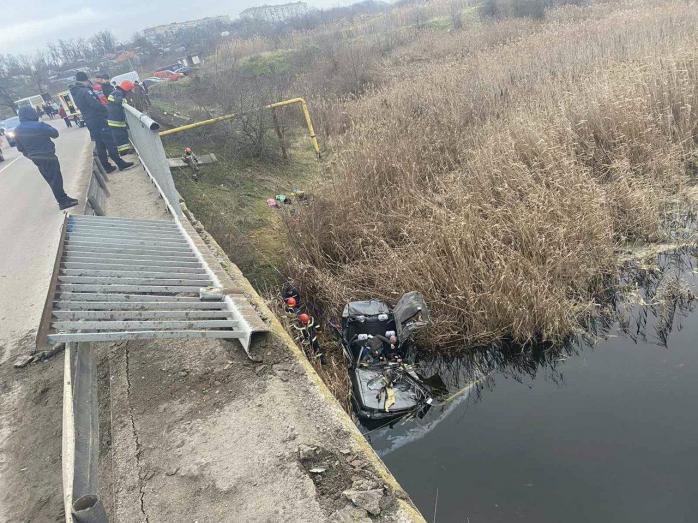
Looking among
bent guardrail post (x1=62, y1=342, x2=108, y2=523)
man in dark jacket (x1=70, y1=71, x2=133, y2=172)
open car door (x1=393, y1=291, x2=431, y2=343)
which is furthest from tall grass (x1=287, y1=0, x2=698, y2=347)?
man in dark jacket (x1=70, y1=71, x2=133, y2=172)

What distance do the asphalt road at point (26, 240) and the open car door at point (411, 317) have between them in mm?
3330

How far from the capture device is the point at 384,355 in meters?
4.07

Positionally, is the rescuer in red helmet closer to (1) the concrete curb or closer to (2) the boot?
(1) the concrete curb

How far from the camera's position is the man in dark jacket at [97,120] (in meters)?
8.15

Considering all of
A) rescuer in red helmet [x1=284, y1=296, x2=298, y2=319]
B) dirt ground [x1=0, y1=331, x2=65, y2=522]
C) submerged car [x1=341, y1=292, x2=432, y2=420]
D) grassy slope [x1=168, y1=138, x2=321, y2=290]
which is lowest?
submerged car [x1=341, y1=292, x2=432, y2=420]

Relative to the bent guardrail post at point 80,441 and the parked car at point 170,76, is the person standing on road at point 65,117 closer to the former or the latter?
the parked car at point 170,76

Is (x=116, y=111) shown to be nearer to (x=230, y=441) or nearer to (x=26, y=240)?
(x=26, y=240)

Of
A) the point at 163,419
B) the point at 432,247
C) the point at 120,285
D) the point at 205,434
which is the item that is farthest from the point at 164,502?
the point at 432,247

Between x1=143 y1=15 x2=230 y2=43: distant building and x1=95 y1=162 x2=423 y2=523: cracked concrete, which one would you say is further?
x1=143 y1=15 x2=230 y2=43: distant building

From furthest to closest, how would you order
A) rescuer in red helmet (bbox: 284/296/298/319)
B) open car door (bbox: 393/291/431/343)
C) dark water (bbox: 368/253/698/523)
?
rescuer in red helmet (bbox: 284/296/298/319), open car door (bbox: 393/291/431/343), dark water (bbox: 368/253/698/523)

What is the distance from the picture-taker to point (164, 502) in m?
2.35

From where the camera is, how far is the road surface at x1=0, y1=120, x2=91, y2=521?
8.71 ft

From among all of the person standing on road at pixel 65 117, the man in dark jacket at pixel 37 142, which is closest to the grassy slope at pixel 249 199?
the man in dark jacket at pixel 37 142

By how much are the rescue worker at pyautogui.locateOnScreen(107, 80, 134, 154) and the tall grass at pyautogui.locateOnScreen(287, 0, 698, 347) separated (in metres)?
4.03
